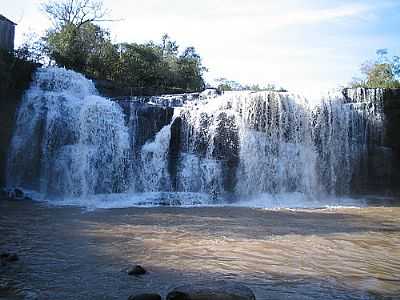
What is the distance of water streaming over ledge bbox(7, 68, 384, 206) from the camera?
1827 cm

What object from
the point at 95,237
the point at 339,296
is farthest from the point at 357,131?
the point at 339,296

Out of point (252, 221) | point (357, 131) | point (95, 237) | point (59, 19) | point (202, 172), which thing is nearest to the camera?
point (95, 237)

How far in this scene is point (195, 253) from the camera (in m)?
8.01

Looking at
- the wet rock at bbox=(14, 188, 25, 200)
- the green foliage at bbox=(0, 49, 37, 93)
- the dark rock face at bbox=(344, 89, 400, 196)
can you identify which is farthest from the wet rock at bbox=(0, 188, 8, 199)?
the dark rock face at bbox=(344, 89, 400, 196)

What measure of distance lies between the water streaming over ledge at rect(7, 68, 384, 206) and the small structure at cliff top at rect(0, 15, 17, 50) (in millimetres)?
5892

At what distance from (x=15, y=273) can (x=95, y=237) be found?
292 centimetres

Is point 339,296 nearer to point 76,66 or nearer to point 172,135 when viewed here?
point 172,135

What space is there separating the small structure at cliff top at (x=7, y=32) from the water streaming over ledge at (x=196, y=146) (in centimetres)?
589

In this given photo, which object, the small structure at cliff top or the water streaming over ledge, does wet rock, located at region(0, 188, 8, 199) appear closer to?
the water streaming over ledge

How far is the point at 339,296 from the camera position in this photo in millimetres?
5828

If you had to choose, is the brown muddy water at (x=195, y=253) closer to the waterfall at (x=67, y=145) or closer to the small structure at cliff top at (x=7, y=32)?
the waterfall at (x=67, y=145)

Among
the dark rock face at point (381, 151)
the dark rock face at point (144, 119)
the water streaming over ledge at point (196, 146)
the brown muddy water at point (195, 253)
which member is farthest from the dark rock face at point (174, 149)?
the dark rock face at point (381, 151)

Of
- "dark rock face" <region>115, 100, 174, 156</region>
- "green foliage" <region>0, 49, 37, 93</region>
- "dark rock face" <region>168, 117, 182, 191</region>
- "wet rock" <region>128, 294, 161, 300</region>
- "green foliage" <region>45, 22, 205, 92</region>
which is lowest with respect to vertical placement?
"wet rock" <region>128, 294, 161, 300</region>

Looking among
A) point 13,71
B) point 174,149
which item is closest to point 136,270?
point 174,149
